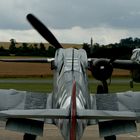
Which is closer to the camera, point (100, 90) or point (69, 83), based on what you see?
point (69, 83)

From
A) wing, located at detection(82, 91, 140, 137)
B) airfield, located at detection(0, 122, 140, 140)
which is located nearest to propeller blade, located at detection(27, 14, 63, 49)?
airfield, located at detection(0, 122, 140, 140)

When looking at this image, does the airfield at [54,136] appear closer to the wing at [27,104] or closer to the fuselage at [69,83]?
the wing at [27,104]

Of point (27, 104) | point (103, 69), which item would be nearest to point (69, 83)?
point (27, 104)

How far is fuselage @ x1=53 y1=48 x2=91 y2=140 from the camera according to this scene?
9.38 m

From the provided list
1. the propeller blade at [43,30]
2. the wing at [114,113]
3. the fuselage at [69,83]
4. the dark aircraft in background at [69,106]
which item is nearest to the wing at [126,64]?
the propeller blade at [43,30]

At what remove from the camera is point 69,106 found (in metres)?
9.07

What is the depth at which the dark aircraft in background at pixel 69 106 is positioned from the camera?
28.0ft

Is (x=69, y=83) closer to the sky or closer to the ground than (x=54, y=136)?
closer to the sky

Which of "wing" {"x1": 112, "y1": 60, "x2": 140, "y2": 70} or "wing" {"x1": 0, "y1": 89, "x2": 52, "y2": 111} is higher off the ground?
"wing" {"x1": 0, "y1": 89, "x2": 52, "y2": 111}

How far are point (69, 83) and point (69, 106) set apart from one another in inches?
61.5

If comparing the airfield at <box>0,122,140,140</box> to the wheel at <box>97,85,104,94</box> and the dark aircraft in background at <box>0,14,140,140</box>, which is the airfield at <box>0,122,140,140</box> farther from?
the wheel at <box>97,85,104,94</box>

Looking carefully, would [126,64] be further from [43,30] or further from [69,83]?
→ [69,83]

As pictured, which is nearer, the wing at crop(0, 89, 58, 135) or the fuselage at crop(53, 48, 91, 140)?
the fuselage at crop(53, 48, 91, 140)

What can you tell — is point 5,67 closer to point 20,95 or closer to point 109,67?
point 109,67
